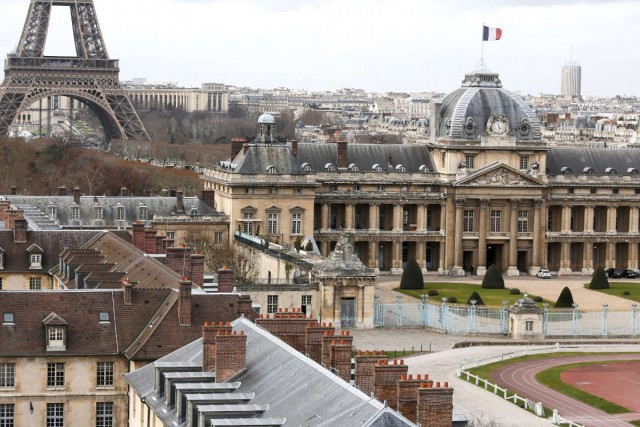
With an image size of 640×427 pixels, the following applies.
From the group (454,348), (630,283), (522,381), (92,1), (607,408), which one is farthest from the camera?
(92,1)

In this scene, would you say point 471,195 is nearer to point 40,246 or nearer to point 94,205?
point 94,205

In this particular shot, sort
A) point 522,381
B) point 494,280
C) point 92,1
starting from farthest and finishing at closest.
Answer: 1. point 92,1
2. point 494,280
3. point 522,381

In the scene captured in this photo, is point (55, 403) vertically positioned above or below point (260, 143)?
below

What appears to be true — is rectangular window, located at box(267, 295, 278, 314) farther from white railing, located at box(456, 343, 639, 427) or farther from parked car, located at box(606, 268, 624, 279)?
parked car, located at box(606, 268, 624, 279)

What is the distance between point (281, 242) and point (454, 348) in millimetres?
33239

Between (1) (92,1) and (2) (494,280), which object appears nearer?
(2) (494,280)

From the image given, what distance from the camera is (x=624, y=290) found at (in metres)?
107

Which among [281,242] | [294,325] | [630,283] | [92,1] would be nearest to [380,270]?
[281,242]

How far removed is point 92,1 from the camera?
7687 inches

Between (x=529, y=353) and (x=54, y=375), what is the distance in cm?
3040

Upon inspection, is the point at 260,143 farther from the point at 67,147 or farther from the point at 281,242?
the point at 67,147

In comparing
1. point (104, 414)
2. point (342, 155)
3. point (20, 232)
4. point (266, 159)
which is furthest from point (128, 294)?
point (342, 155)

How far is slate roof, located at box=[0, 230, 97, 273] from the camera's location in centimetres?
7688

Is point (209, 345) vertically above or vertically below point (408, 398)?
above
